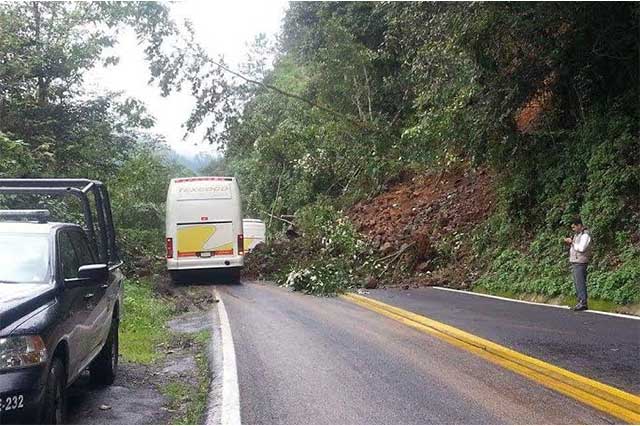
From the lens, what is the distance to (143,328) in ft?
40.9

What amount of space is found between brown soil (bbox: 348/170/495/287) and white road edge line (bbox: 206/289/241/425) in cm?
912

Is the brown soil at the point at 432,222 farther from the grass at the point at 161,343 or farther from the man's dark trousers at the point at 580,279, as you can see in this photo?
the grass at the point at 161,343

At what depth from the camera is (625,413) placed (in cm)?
588

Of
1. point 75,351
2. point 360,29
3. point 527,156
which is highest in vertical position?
point 360,29

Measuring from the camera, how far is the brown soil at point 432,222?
20.0m

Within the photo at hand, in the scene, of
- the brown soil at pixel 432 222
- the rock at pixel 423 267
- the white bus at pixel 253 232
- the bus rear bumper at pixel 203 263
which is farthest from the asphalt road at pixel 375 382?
the white bus at pixel 253 232

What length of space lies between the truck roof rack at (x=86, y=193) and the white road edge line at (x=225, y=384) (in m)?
1.88

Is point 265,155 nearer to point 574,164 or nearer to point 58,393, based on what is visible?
point 574,164

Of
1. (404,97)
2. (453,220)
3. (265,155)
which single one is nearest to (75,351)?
(453,220)

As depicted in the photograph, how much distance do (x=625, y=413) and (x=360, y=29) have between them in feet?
92.3

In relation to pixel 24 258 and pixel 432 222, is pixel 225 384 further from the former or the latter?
pixel 432 222

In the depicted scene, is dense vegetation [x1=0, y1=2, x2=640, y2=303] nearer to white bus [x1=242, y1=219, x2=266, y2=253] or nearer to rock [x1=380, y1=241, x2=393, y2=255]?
rock [x1=380, y1=241, x2=393, y2=255]

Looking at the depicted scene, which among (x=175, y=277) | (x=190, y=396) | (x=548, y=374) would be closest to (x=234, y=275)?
(x=175, y=277)

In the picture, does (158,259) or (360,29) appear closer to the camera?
(158,259)
